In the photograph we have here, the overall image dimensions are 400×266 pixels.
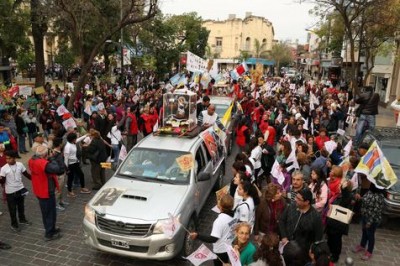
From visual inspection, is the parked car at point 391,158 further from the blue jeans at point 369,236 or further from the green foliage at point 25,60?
the green foliage at point 25,60

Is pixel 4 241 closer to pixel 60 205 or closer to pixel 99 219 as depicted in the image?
pixel 60 205

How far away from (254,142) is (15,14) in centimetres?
1831

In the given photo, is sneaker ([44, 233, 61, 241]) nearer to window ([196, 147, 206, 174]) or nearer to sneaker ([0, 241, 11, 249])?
sneaker ([0, 241, 11, 249])

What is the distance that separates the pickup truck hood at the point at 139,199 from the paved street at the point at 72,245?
1.01 metres

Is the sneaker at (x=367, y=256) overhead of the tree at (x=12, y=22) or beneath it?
beneath

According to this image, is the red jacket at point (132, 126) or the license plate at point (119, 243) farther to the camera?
the red jacket at point (132, 126)

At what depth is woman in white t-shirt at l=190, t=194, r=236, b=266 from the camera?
4.80 m

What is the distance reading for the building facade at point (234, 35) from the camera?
7294 cm

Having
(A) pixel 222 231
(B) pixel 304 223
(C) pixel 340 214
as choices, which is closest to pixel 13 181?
(A) pixel 222 231

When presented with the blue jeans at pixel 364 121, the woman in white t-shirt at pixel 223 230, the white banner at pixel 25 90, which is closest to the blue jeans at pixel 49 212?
the woman in white t-shirt at pixel 223 230

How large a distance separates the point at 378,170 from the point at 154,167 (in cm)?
394

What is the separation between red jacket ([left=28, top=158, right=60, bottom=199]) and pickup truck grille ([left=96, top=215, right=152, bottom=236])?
1.49 metres

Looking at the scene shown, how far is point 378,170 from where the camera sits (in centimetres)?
616

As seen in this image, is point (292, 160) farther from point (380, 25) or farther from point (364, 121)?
point (380, 25)
